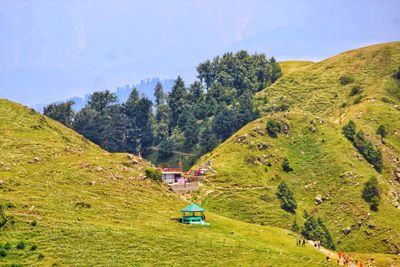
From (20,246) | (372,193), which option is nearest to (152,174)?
(20,246)

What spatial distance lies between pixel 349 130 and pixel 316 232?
52.1 m

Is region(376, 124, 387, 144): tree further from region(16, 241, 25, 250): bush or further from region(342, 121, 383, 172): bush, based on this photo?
region(16, 241, 25, 250): bush

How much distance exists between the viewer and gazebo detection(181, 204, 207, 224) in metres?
97.3

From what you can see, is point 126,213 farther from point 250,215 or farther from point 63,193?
point 250,215

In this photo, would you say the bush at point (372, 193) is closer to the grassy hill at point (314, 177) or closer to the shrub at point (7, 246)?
the grassy hill at point (314, 177)

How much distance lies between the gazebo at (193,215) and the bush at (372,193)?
5465 cm

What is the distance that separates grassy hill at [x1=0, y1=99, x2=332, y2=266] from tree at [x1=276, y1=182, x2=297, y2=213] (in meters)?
30.0

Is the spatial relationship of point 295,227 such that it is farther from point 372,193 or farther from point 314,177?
point 314,177

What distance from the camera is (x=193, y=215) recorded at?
99.9 metres

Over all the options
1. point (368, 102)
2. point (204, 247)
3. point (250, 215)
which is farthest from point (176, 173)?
point (368, 102)

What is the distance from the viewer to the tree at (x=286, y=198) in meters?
138

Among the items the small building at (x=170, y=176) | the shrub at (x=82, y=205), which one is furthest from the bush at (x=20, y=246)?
the small building at (x=170, y=176)

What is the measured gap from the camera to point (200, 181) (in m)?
143

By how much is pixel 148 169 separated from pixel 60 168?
17942mm
